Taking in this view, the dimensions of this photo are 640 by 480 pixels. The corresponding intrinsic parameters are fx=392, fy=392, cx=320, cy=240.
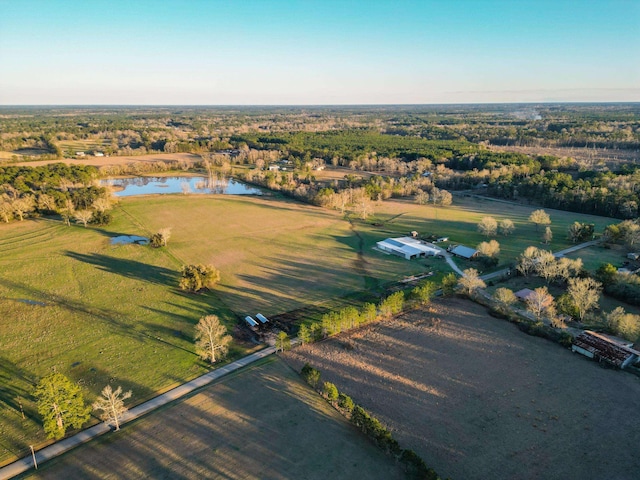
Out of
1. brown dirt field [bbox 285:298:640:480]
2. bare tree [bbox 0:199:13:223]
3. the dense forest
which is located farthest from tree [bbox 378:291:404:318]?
bare tree [bbox 0:199:13:223]

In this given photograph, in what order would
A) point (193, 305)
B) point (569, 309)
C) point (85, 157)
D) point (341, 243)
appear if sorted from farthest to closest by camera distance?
point (85, 157) < point (341, 243) < point (193, 305) < point (569, 309)

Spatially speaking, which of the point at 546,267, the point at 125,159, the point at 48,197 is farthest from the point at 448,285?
the point at 125,159

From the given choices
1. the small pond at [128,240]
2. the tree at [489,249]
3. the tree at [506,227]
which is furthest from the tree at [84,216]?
the tree at [506,227]

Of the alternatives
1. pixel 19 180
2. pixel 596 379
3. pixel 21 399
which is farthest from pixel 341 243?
pixel 19 180

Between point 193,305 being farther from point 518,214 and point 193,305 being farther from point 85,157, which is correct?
point 85,157

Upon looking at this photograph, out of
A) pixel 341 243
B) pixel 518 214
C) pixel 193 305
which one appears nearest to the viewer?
pixel 193 305

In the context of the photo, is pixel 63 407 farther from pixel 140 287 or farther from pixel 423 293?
pixel 423 293
